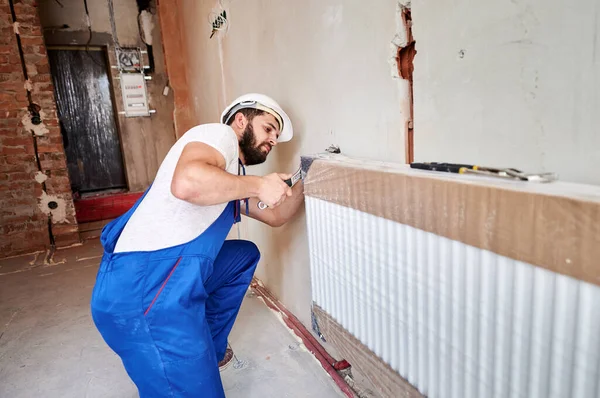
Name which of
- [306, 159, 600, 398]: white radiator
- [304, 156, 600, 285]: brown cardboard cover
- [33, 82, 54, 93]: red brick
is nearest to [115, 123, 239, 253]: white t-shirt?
[306, 159, 600, 398]: white radiator

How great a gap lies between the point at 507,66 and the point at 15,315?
8.68ft

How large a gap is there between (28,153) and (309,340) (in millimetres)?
3038

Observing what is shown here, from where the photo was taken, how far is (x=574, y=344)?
504 mm

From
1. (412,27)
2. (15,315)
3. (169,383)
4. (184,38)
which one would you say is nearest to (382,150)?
(412,27)

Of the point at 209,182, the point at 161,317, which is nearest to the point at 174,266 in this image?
the point at 161,317

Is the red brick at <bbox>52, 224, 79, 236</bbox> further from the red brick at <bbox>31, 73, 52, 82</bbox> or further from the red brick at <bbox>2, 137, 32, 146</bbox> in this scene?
the red brick at <bbox>31, 73, 52, 82</bbox>

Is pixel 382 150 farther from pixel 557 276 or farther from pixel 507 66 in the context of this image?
pixel 557 276

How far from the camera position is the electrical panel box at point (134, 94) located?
357 centimetres

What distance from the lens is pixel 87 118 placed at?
365 cm

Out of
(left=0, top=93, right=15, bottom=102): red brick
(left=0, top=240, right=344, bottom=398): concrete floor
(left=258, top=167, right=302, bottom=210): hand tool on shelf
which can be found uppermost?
(left=0, top=93, right=15, bottom=102): red brick

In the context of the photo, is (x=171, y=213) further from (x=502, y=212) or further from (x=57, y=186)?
(x=57, y=186)

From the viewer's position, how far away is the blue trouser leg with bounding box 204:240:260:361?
58.6 inches

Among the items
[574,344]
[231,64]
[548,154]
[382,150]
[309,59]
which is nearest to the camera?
[574,344]

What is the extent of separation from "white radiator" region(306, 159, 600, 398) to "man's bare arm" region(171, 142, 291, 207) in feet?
0.67
